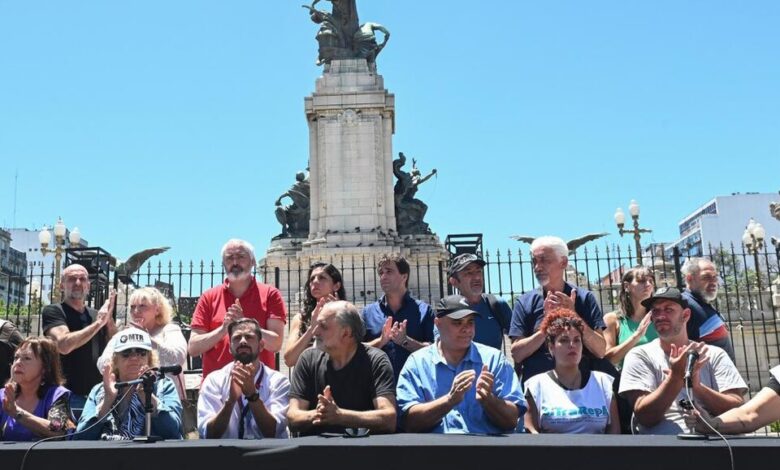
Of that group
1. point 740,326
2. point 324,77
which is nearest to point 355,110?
point 324,77

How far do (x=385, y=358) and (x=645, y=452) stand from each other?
2.06m

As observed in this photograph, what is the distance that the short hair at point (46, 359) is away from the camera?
16.3 ft

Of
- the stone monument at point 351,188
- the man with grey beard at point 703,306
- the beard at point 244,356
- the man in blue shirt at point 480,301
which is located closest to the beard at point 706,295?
the man with grey beard at point 703,306

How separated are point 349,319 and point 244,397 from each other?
2.84ft

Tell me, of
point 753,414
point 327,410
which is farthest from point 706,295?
point 327,410

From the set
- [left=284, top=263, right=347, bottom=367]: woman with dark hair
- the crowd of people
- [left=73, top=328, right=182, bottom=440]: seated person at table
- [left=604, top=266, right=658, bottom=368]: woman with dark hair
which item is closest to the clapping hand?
the crowd of people

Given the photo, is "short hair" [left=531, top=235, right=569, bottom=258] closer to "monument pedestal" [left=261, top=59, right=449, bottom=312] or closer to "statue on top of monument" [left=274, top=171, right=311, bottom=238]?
→ "monument pedestal" [left=261, top=59, right=449, bottom=312]

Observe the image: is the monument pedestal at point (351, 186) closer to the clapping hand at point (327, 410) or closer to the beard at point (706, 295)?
the beard at point (706, 295)

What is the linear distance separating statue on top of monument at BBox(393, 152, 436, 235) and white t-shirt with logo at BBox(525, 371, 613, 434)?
1863 centimetres

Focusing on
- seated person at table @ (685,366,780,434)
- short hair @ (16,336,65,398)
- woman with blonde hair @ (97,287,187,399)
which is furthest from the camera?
woman with blonde hair @ (97,287,187,399)

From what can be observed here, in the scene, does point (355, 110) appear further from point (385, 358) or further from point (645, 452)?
point (645, 452)

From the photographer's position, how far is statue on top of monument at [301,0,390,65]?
2406 cm

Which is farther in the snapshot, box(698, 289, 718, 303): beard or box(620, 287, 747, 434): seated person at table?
box(698, 289, 718, 303): beard

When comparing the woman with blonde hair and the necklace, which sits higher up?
the woman with blonde hair
